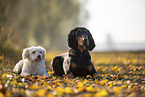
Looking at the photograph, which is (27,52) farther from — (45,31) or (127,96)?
(45,31)

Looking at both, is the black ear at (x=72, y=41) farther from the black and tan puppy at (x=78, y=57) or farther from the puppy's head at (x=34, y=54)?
the puppy's head at (x=34, y=54)

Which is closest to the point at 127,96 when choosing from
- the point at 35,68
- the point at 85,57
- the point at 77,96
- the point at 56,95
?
the point at 77,96

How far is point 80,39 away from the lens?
15.6ft

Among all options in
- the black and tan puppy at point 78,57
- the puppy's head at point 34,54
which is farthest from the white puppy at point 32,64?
the black and tan puppy at point 78,57

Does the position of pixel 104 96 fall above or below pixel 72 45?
below

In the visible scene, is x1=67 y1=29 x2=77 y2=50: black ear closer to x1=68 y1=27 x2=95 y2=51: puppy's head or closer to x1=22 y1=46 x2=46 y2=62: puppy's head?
x1=68 y1=27 x2=95 y2=51: puppy's head

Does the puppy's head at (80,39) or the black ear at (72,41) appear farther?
the black ear at (72,41)

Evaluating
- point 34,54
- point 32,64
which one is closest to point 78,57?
point 34,54

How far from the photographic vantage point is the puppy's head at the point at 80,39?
4.71 metres

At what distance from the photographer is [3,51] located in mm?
7414

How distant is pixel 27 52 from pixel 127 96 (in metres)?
3.28

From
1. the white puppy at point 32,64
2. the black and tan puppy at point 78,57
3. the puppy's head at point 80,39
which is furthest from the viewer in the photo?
the white puppy at point 32,64

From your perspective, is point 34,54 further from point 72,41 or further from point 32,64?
point 72,41

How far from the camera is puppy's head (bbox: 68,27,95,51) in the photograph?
4.71m
